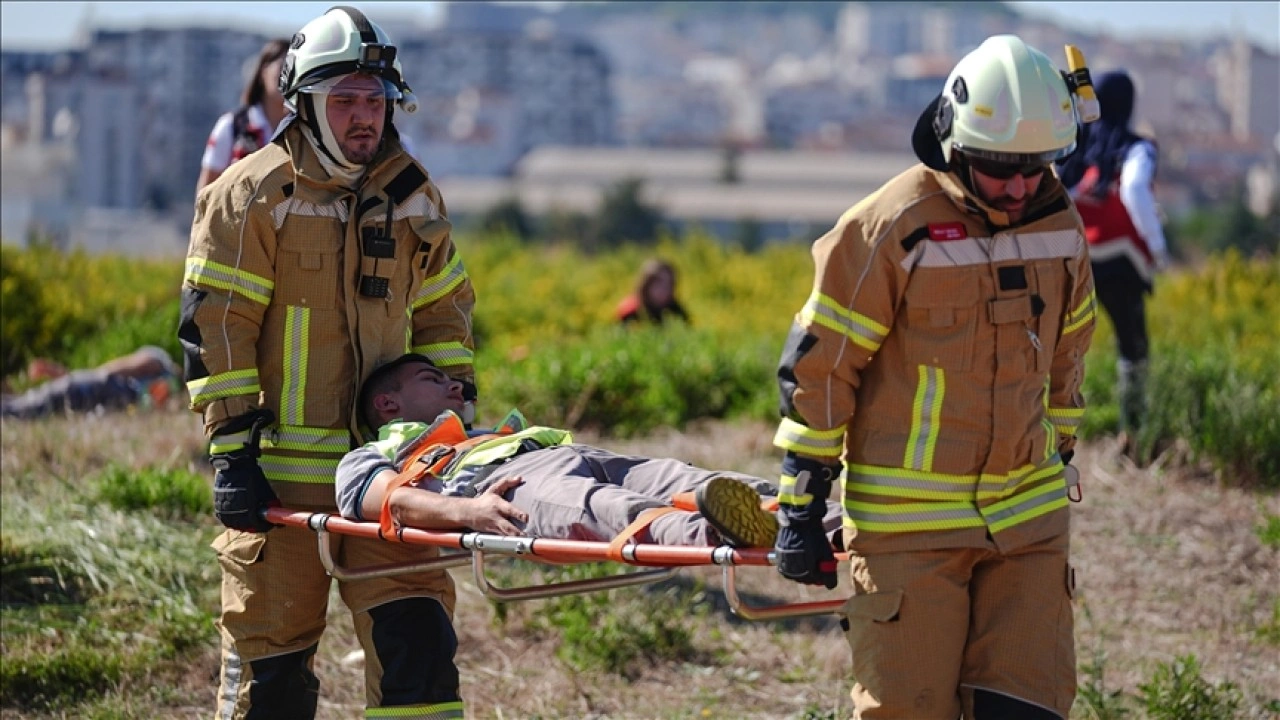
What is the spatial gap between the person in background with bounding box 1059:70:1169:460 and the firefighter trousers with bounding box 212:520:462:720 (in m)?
→ 5.28

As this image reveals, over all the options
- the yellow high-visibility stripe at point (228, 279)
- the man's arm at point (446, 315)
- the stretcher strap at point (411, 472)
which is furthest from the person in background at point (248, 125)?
the stretcher strap at point (411, 472)

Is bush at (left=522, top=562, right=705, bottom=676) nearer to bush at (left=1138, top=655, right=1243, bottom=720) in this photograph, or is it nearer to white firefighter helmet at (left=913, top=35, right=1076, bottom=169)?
bush at (left=1138, top=655, right=1243, bottom=720)

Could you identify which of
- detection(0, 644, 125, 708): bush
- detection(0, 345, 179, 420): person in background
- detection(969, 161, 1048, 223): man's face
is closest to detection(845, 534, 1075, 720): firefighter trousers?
detection(969, 161, 1048, 223): man's face

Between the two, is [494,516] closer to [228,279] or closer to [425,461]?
[425,461]

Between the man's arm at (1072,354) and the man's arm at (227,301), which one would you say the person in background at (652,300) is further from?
the man's arm at (1072,354)

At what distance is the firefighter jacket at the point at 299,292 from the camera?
5164 mm

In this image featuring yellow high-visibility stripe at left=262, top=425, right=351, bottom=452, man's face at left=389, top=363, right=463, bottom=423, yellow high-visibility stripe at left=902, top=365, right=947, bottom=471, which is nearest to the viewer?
yellow high-visibility stripe at left=902, top=365, right=947, bottom=471

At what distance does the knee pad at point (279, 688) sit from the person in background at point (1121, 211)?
5408 millimetres

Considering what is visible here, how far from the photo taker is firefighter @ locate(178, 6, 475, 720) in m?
5.15

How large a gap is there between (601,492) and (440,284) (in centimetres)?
99

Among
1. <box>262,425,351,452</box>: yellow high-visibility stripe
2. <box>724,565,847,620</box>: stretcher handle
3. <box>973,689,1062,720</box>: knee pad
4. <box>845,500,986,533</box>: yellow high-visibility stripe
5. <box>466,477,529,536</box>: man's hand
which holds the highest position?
<box>845,500,986,533</box>: yellow high-visibility stripe

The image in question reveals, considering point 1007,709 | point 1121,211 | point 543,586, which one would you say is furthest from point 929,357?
point 1121,211

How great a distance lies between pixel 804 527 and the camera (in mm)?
4336

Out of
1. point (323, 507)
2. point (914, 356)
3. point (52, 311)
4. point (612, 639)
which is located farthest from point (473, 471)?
point (52, 311)
